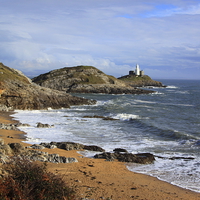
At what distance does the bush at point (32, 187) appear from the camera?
21.5 ft

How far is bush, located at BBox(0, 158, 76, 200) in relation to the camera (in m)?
6.54

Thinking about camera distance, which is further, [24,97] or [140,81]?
[140,81]

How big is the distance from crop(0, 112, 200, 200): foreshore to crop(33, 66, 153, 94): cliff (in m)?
74.0

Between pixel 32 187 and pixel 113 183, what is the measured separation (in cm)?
469

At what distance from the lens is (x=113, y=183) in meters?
10.6

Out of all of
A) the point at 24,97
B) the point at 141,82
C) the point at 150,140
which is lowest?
the point at 150,140

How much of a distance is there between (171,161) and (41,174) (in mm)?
9343

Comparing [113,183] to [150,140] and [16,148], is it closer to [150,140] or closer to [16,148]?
[16,148]

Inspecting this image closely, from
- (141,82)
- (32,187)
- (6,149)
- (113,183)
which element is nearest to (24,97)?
(6,149)

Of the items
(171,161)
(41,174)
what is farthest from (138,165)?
(41,174)

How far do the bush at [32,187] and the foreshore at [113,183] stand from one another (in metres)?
1.62

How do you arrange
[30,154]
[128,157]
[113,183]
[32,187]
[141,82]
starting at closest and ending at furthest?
[32,187]
[113,183]
[30,154]
[128,157]
[141,82]

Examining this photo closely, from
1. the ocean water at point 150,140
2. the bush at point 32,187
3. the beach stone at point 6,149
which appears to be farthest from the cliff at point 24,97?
the bush at point 32,187

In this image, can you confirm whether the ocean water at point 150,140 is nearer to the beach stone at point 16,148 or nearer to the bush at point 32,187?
the beach stone at point 16,148
